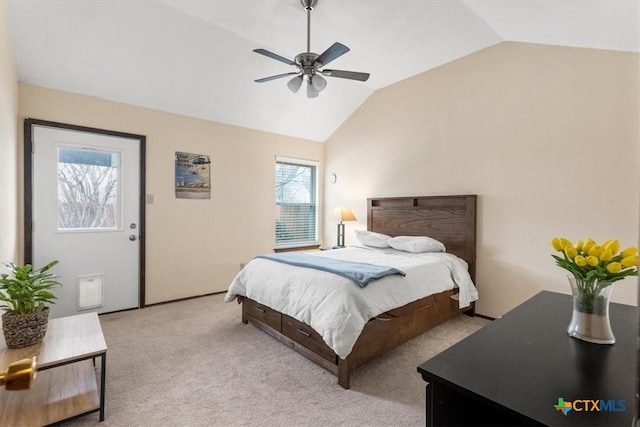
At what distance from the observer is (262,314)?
2.89m

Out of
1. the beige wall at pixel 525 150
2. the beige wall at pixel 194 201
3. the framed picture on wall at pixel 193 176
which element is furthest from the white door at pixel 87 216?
the beige wall at pixel 525 150

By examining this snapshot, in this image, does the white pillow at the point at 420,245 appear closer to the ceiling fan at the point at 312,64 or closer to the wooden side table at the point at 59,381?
the ceiling fan at the point at 312,64

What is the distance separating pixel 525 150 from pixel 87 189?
4.68 metres

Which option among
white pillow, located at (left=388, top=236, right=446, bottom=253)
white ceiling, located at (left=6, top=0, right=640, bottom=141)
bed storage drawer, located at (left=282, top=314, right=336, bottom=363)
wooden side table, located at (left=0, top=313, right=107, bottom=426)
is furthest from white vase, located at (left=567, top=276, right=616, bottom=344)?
white pillow, located at (left=388, top=236, right=446, bottom=253)

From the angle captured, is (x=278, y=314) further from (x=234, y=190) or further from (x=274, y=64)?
(x=274, y=64)

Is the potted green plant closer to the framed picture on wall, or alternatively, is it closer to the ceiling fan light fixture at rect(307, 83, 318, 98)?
the framed picture on wall

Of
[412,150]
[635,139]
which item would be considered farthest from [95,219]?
[635,139]

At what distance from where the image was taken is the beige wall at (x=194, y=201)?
3330mm

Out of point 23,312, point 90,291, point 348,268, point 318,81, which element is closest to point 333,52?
point 318,81

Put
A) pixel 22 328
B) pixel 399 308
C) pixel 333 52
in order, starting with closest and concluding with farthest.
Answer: pixel 22 328 < pixel 333 52 < pixel 399 308

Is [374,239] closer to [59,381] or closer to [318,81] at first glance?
[318,81]

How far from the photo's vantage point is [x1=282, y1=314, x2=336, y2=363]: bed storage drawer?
2234 millimetres

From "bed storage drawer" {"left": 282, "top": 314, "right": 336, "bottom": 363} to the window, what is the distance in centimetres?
245

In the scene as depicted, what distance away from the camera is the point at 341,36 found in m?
3.12
